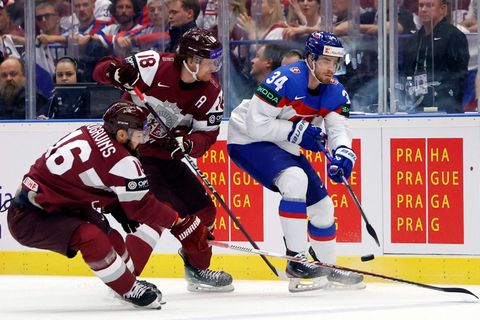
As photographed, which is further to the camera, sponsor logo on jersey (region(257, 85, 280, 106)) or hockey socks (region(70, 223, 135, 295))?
sponsor logo on jersey (region(257, 85, 280, 106))

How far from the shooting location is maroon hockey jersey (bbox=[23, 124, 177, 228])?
491 cm

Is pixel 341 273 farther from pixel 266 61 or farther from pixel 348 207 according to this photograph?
pixel 266 61

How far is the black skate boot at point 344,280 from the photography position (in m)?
5.88

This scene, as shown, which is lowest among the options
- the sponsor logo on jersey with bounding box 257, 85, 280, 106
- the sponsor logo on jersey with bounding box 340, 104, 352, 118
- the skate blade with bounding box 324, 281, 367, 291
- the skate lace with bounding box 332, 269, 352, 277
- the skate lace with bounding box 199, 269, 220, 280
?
the skate blade with bounding box 324, 281, 367, 291

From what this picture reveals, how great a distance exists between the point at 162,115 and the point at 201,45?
0.39 meters

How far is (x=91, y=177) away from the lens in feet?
16.1

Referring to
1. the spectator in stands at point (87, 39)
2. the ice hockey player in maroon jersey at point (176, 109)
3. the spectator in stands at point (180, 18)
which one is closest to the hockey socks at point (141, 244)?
the ice hockey player in maroon jersey at point (176, 109)

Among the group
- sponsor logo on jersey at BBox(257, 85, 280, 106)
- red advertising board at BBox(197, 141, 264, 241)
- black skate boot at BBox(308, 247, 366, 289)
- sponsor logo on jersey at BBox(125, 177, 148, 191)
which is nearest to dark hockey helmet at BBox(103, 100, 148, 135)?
sponsor logo on jersey at BBox(125, 177, 148, 191)

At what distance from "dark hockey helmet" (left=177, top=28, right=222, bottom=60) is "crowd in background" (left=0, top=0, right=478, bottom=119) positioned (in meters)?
1.11

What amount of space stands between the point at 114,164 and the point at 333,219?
132 centimetres

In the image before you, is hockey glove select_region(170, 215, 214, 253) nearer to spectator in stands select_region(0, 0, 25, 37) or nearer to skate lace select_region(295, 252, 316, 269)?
skate lace select_region(295, 252, 316, 269)

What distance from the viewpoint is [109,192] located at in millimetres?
5051

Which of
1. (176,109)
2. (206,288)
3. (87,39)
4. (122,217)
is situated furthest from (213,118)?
(87,39)

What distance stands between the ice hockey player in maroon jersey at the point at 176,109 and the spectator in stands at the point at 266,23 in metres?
1.06
